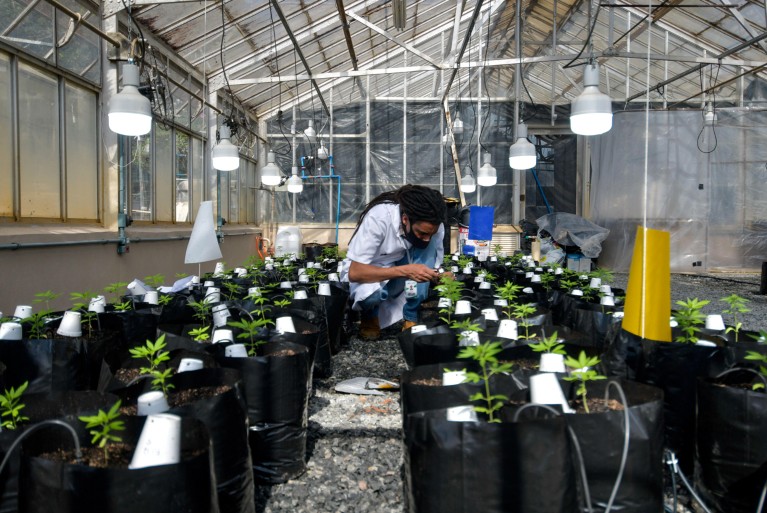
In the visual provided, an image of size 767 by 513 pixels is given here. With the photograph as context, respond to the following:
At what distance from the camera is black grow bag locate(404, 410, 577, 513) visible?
1.18 m

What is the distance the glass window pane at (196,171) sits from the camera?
8.83m

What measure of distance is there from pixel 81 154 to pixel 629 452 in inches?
221

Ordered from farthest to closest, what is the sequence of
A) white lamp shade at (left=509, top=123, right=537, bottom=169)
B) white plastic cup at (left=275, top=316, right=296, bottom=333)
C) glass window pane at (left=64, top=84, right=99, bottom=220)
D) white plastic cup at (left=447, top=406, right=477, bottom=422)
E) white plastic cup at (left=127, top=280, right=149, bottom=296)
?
1. white lamp shade at (left=509, top=123, right=537, bottom=169)
2. glass window pane at (left=64, top=84, right=99, bottom=220)
3. white plastic cup at (left=127, top=280, right=149, bottom=296)
4. white plastic cup at (left=275, top=316, right=296, bottom=333)
5. white plastic cup at (left=447, top=406, right=477, bottom=422)

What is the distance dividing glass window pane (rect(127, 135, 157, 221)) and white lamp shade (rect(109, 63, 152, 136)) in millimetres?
3283

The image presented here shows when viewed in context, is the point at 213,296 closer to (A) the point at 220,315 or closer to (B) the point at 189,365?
(A) the point at 220,315

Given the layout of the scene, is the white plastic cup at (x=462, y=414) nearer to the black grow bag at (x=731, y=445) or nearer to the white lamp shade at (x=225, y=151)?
the black grow bag at (x=731, y=445)

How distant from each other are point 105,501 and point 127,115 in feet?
8.81

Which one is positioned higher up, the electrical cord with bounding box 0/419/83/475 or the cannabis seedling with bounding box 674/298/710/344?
the cannabis seedling with bounding box 674/298/710/344

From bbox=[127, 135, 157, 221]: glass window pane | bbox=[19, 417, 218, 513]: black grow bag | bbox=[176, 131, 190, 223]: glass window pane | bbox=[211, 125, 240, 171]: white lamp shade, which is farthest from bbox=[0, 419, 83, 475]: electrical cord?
bbox=[176, 131, 190, 223]: glass window pane

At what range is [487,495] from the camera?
121cm

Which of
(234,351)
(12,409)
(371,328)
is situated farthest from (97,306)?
(371,328)

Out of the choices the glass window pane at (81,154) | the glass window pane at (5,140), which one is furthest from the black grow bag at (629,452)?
the glass window pane at (81,154)

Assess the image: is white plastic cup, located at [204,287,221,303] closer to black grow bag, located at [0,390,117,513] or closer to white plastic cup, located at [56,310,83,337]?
white plastic cup, located at [56,310,83,337]

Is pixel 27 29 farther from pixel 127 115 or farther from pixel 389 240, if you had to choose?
pixel 389 240
